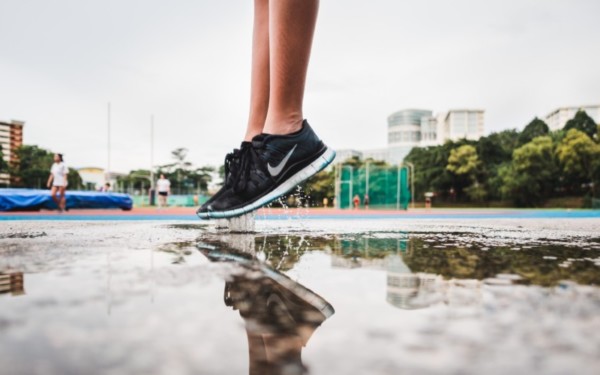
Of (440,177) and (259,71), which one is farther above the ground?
(440,177)

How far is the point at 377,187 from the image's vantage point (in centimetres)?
1659

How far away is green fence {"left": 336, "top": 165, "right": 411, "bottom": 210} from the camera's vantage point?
53.2ft

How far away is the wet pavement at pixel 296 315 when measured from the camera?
337 mm

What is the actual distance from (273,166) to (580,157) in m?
35.2

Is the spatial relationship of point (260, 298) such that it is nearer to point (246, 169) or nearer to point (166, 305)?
point (166, 305)

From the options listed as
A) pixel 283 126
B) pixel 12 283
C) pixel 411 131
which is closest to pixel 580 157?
pixel 283 126

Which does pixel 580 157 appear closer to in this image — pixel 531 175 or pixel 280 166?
pixel 531 175

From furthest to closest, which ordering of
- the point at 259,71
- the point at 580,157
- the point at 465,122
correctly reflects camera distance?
the point at 465,122 < the point at 580,157 < the point at 259,71

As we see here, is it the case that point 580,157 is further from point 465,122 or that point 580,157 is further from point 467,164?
point 465,122

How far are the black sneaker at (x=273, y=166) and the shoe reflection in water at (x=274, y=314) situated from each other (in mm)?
542

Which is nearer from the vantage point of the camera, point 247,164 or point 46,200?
point 247,164

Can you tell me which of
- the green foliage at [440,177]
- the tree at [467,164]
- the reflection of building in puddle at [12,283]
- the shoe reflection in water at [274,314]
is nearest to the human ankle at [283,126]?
the shoe reflection in water at [274,314]

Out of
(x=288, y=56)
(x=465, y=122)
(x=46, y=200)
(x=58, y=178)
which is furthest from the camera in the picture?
(x=465, y=122)

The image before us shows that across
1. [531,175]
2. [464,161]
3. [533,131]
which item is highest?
[533,131]
